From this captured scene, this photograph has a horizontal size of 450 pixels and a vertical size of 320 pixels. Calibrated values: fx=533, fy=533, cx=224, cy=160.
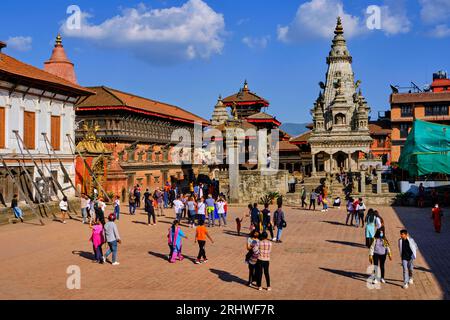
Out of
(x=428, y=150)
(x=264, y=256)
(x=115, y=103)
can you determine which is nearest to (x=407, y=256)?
(x=264, y=256)

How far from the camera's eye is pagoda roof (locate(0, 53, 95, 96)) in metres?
24.8

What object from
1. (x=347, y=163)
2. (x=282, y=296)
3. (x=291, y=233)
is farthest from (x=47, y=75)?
(x=347, y=163)

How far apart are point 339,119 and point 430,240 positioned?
3988 cm

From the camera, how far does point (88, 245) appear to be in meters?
18.3

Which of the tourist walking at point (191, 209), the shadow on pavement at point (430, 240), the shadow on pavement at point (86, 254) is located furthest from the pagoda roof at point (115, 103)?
the shadow on pavement at point (86, 254)

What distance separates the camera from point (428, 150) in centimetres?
3944

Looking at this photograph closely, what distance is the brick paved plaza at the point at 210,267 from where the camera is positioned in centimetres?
1187

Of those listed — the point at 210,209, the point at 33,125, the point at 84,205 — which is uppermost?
the point at 33,125

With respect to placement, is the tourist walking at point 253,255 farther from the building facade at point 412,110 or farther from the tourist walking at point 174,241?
the building facade at point 412,110

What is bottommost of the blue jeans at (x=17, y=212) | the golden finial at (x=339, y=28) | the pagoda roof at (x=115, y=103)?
the blue jeans at (x=17, y=212)

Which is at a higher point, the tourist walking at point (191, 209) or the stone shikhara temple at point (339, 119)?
the stone shikhara temple at point (339, 119)

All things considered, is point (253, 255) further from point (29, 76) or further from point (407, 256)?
point (29, 76)

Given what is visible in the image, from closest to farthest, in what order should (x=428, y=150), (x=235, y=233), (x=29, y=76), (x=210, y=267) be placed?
(x=210, y=267) → (x=235, y=233) → (x=29, y=76) → (x=428, y=150)
